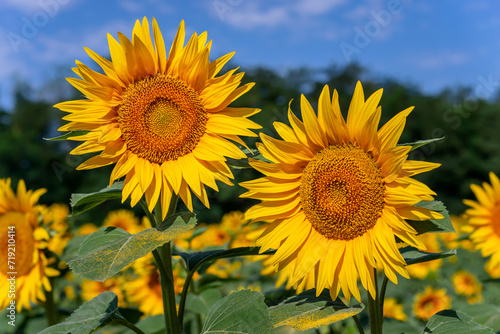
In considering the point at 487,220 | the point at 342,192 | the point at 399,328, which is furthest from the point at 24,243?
the point at 487,220

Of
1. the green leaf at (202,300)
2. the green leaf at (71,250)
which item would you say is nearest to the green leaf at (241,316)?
the green leaf at (202,300)

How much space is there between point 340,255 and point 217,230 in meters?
4.14

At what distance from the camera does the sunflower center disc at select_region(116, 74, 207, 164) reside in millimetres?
1911

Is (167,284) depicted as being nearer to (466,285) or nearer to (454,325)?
(454,325)

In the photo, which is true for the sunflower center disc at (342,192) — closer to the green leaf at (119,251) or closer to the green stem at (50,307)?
the green leaf at (119,251)

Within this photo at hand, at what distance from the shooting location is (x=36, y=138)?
31.3 meters

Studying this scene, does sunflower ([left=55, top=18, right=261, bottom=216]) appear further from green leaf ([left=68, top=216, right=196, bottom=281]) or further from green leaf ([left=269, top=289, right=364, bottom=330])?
green leaf ([left=269, top=289, right=364, bottom=330])

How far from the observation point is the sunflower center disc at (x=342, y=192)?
1.77 m

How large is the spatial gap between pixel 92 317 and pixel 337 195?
116 cm

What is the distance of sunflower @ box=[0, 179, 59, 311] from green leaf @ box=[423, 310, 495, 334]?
2.17 metres

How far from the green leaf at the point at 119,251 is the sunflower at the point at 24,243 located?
1.25m

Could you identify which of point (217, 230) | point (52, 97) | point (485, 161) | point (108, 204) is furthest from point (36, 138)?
point (485, 161)

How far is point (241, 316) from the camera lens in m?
1.71

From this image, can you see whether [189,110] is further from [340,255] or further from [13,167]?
[13,167]
